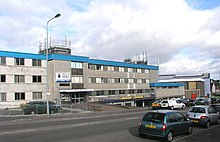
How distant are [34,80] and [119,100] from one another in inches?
821

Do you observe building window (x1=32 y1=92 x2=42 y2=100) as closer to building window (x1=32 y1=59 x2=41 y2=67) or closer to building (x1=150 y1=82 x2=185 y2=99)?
building window (x1=32 y1=59 x2=41 y2=67)

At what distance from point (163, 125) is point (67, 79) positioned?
132ft

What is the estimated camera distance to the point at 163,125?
13.3 meters

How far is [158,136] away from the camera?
13.3 m

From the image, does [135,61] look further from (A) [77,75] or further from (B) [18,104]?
(B) [18,104]

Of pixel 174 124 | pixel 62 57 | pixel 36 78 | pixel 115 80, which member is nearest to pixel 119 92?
pixel 115 80

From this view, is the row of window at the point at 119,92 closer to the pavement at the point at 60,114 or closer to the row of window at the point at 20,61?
the row of window at the point at 20,61

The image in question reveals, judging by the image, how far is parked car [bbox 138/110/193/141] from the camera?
13.3 metres

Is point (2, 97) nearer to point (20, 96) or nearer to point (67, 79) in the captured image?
point (20, 96)

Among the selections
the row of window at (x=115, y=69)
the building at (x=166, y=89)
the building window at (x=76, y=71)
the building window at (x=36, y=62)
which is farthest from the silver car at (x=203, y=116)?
the building at (x=166, y=89)

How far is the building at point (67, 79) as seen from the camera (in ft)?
149

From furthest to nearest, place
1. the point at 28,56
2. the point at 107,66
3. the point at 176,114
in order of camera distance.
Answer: the point at 107,66
the point at 28,56
the point at 176,114

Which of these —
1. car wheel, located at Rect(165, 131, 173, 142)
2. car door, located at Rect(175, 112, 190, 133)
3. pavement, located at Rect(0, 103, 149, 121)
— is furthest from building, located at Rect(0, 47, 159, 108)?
car wheel, located at Rect(165, 131, 173, 142)

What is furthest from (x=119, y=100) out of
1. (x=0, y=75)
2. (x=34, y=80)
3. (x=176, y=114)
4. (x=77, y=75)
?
(x=176, y=114)
